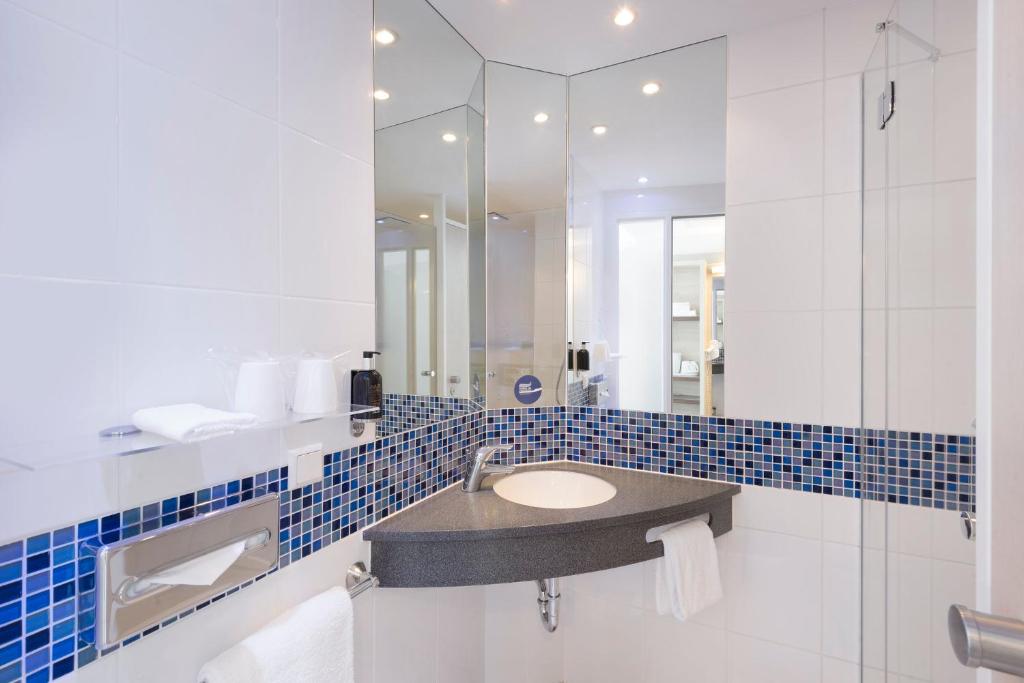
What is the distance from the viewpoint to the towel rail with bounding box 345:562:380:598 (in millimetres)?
1154

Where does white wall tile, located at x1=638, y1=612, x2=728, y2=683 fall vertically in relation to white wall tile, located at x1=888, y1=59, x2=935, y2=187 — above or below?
below

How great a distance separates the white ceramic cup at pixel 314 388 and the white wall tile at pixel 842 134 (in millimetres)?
1558

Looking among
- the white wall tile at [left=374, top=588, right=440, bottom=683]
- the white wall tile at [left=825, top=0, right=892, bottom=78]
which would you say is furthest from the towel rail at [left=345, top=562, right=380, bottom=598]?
the white wall tile at [left=825, top=0, right=892, bottom=78]

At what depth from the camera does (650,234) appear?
5.81 ft

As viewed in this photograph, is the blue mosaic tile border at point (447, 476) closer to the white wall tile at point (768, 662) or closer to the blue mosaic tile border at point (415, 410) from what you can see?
the blue mosaic tile border at point (415, 410)

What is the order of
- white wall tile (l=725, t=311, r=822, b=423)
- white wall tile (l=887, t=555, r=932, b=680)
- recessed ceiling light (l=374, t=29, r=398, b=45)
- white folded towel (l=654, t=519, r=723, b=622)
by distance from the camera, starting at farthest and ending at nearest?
white wall tile (l=725, t=311, r=822, b=423), white folded towel (l=654, t=519, r=723, b=622), recessed ceiling light (l=374, t=29, r=398, b=45), white wall tile (l=887, t=555, r=932, b=680)

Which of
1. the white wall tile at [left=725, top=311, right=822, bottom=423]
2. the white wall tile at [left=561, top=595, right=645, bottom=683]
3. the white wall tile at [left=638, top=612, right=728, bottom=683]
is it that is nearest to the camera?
the white wall tile at [left=725, top=311, right=822, bottom=423]

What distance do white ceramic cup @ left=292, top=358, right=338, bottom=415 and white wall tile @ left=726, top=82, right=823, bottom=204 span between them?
1.40 metres

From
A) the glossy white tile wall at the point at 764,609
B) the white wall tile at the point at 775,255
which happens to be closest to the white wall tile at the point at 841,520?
the glossy white tile wall at the point at 764,609

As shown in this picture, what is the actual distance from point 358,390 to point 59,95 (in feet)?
2.36

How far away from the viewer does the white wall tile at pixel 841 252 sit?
1434mm

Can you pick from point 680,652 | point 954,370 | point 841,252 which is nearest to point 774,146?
point 841,252

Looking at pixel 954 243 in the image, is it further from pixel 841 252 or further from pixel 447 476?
pixel 447 476

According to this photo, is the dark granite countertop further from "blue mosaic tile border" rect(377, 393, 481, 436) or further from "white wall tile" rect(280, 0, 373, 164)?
"white wall tile" rect(280, 0, 373, 164)
